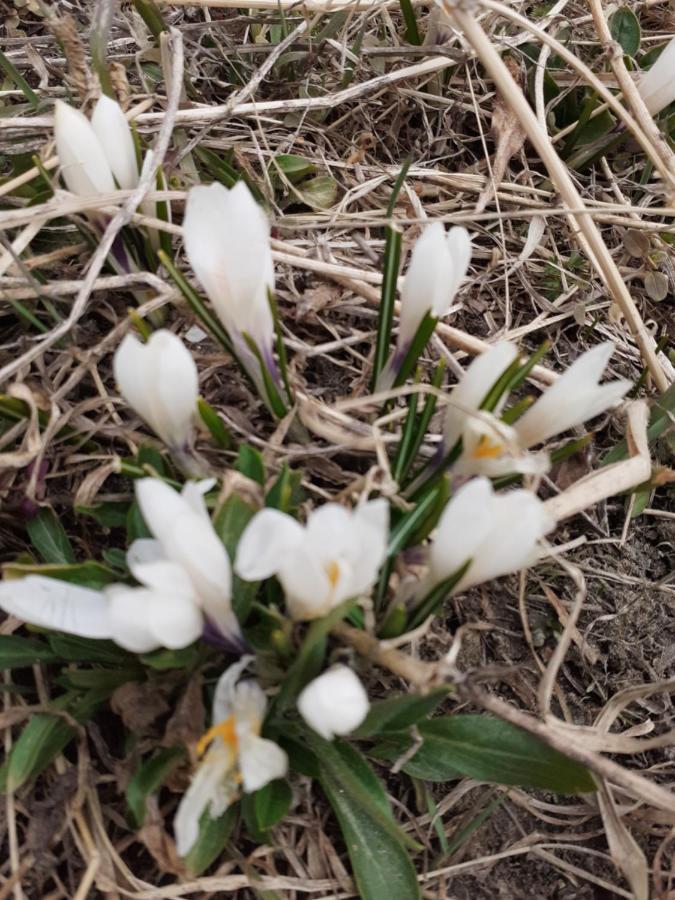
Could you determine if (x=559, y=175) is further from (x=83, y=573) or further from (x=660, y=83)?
(x=83, y=573)

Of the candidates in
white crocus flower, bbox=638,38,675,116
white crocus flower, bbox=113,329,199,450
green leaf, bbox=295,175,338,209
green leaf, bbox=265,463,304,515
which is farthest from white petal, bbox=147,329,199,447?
white crocus flower, bbox=638,38,675,116

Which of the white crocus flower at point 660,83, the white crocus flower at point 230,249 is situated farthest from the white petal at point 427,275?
the white crocus flower at point 660,83

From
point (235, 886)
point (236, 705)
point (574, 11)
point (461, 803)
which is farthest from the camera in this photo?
point (574, 11)

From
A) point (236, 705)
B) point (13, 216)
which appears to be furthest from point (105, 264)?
point (236, 705)

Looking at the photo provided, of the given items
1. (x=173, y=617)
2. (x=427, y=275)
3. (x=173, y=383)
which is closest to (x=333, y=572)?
(x=173, y=617)

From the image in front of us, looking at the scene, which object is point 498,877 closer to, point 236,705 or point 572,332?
point 236,705

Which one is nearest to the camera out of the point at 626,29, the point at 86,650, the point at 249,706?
the point at 249,706
